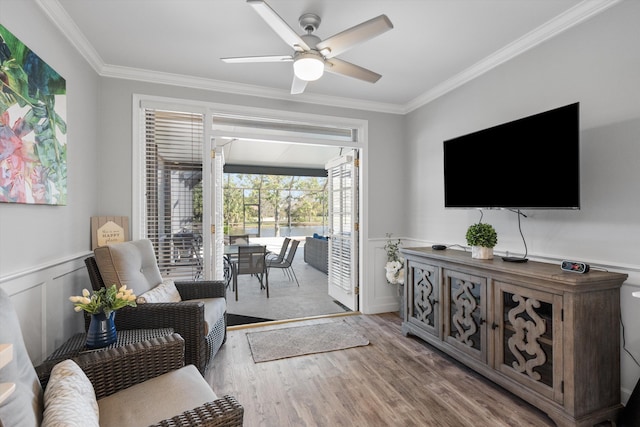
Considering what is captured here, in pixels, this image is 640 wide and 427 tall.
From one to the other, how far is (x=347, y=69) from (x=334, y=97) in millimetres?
1462

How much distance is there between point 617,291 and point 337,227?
120 inches

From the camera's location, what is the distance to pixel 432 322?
2.91m

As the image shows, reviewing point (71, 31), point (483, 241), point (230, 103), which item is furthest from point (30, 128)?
point (483, 241)

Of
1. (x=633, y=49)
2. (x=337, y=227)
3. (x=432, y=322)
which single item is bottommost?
(x=432, y=322)

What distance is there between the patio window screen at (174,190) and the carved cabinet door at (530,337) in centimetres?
283

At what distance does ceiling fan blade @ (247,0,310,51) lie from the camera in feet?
5.34

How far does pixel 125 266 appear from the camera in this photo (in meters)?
2.28

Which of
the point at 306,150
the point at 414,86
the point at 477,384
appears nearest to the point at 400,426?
the point at 477,384

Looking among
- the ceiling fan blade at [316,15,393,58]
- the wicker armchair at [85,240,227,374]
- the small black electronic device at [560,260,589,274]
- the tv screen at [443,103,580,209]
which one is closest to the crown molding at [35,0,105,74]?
the wicker armchair at [85,240,227,374]

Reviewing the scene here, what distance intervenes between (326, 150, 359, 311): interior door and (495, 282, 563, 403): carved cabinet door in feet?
6.66

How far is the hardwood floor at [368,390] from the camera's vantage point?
199 cm

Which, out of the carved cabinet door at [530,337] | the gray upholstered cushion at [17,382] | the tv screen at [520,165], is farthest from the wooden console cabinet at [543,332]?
the gray upholstered cushion at [17,382]

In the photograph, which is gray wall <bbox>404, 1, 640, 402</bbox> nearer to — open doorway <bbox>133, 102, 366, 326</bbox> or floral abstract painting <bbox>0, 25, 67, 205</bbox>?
open doorway <bbox>133, 102, 366, 326</bbox>

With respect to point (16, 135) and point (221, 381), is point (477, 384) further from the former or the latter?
point (16, 135)
